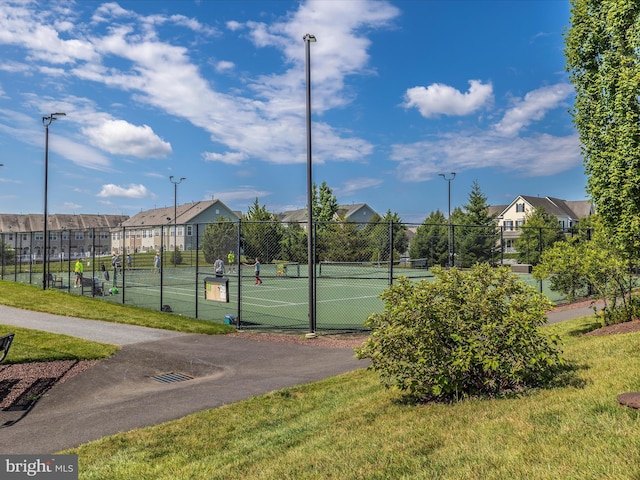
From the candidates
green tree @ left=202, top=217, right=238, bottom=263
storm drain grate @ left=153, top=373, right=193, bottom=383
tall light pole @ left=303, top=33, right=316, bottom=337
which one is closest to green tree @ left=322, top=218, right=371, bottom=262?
green tree @ left=202, top=217, right=238, bottom=263

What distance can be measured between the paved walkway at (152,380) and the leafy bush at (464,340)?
124 inches

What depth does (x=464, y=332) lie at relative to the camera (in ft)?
19.3

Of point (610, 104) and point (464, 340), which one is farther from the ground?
point (610, 104)

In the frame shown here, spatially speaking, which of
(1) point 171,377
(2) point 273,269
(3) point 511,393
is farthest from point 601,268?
(2) point 273,269

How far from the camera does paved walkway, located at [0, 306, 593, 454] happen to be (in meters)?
6.51

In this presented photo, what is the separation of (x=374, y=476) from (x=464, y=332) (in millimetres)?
2622

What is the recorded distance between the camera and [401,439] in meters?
4.61

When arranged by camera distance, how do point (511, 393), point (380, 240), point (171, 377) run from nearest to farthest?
point (511, 393), point (171, 377), point (380, 240)

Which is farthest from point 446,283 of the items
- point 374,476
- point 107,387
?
point 107,387

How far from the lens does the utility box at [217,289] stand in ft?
48.6

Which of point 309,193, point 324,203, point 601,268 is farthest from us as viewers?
point 324,203

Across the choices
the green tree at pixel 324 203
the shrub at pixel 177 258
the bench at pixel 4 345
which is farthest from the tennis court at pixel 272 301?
the green tree at pixel 324 203

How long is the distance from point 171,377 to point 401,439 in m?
6.15

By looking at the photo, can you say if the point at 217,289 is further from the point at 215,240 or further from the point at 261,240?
the point at 261,240
